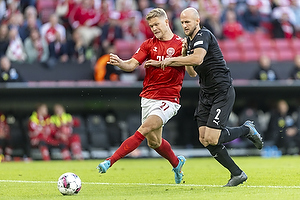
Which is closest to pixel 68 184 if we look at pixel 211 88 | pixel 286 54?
pixel 211 88

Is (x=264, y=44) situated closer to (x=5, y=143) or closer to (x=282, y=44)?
(x=282, y=44)

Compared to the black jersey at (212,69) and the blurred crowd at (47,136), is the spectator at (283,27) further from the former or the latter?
the black jersey at (212,69)

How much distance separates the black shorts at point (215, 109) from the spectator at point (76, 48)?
29.2 feet

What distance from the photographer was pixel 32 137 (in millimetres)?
15133

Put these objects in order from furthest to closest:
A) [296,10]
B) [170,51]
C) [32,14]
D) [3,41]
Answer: [296,10]
[32,14]
[3,41]
[170,51]

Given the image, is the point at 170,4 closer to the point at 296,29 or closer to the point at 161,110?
the point at 296,29

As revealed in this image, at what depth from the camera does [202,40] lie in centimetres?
710

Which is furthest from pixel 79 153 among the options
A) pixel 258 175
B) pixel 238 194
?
pixel 238 194

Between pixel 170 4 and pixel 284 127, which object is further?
pixel 170 4

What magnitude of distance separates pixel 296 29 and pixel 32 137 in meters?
9.56

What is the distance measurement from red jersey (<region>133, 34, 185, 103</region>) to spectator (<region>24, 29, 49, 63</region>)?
8.15 meters

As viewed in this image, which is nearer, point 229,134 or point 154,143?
point 229,134

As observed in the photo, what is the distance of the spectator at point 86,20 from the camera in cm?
1669

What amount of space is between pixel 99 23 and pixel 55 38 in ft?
5.31
